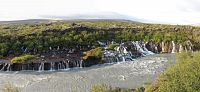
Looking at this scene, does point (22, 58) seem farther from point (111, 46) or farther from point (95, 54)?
point (111, 46)

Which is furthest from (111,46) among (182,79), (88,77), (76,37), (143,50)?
(182,79)

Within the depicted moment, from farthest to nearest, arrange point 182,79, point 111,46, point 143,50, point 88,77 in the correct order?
point 143,50 → point 111,46 → point 88,77 → point 182,79

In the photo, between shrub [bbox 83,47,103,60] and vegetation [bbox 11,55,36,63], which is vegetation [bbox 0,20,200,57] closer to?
vegetation [bbox 11,55,36,63]

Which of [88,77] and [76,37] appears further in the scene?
[76,37]

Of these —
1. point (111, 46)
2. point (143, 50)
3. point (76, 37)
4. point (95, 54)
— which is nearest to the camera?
point (95, 54)

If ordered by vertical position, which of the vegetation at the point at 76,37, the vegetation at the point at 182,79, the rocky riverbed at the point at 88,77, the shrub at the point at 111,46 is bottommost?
the rocky riverbed at the point at 88,77

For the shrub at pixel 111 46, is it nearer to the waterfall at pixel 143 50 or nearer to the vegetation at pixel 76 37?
the vegetation at pixel 76 37

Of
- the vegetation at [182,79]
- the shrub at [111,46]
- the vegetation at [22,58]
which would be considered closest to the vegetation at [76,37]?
the shrub at [111,46]

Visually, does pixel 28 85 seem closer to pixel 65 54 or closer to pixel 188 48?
pixel 65 54
